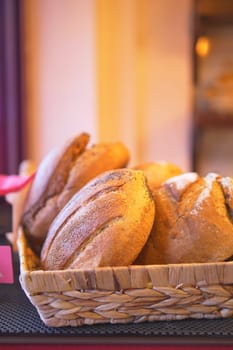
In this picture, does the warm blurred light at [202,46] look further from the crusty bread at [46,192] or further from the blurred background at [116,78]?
the crusty bread at [46,192]

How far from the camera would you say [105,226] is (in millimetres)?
777

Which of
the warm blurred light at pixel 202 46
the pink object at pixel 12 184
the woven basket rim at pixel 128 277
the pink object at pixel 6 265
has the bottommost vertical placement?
the pink object at pixel 6 265

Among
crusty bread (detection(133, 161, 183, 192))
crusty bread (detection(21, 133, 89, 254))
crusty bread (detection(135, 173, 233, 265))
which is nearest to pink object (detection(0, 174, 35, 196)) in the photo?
crusty bread (detection(21, 133, 89, 254))

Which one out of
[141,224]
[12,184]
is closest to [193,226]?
[141,224]

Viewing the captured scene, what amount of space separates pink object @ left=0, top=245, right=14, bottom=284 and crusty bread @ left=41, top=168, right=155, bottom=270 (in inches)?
2.2

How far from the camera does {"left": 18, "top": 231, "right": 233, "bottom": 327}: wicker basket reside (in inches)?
27.9

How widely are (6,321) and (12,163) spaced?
7.07 ft

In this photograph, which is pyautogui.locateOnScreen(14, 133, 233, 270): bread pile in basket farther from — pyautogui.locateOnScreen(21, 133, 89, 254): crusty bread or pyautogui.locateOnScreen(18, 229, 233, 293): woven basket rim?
pyautogui.locateOnScreen(21, 133, 89, 254): crusty bread

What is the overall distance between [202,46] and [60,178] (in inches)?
73.1

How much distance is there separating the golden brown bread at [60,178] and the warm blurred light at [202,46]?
5.53ft

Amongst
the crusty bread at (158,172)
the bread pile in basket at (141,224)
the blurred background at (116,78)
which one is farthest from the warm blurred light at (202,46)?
the bread pile in basket at (141,224)

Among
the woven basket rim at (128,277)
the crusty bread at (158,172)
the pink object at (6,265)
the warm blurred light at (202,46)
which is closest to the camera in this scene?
the woven basket rim at (128,277)

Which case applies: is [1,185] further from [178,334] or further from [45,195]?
[178,334]

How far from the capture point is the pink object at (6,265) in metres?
0.84
